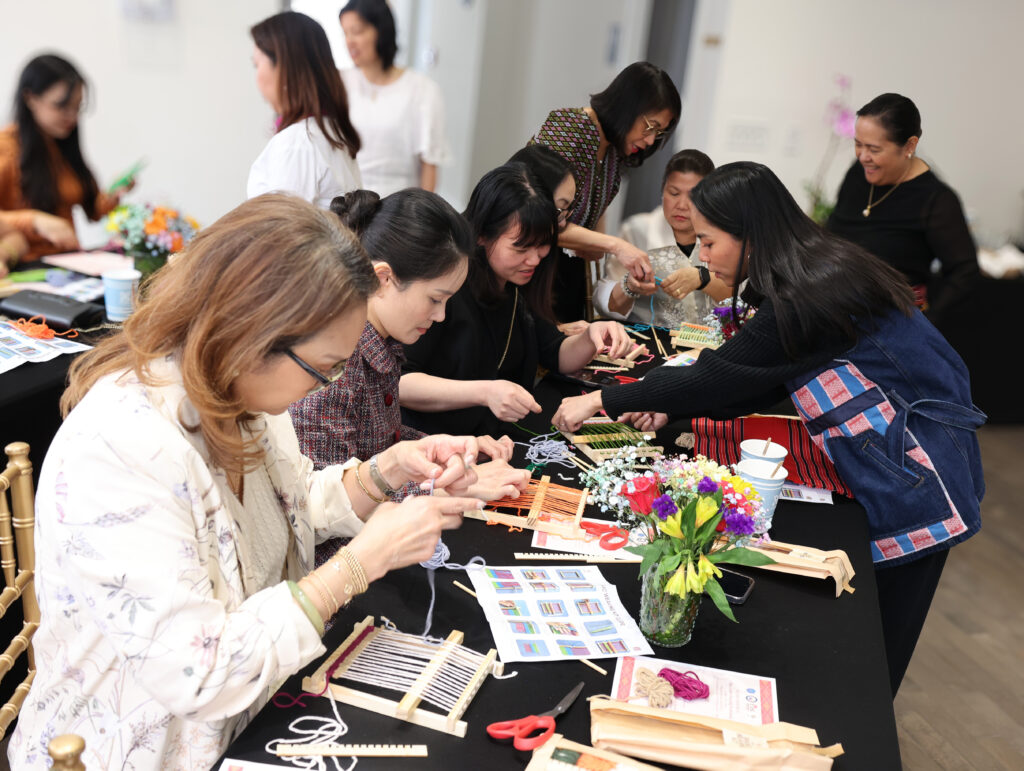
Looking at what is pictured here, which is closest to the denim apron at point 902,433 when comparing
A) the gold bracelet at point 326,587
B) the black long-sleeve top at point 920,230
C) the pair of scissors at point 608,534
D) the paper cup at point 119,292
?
the pair of scissors at point 608,534

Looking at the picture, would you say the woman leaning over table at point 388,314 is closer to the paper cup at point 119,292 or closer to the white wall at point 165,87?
the paper cup at point 119,292

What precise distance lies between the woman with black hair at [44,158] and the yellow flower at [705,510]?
2.90 metres

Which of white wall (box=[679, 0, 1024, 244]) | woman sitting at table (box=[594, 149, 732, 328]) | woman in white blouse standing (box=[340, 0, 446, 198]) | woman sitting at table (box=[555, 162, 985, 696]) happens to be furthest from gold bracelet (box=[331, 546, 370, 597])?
white wall (box=[679, 0, 1024, 244])

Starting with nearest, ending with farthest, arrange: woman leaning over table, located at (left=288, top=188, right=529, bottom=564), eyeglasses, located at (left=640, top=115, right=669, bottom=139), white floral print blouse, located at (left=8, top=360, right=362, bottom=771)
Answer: white floral print blouse, located at (left=8, top=360, right=362, bottom=771) < woman leaning over table, located at (left=288, top=188, right=529, bottom=564) < eyeglasses, located at (left=640, top=115, right=669, bottom=139)

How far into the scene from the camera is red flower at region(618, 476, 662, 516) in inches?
57.7

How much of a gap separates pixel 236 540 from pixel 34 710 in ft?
1.33

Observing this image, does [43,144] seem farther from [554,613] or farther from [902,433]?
[902,433]

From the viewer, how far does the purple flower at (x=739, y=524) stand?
1.42 m

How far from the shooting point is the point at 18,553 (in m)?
1.56

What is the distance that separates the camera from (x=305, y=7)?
207 inches

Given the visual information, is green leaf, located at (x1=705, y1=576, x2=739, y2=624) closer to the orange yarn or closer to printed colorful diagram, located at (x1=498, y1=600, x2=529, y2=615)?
printed colorful diagram, located at (x1=498, y1=600, x2=529, y2=615)

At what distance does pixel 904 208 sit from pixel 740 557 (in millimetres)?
2770

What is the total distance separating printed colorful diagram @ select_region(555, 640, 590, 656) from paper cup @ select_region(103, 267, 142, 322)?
6.77ft

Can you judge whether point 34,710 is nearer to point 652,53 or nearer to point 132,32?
point 132,32
